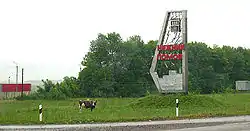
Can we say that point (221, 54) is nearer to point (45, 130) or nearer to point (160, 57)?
point (160, 57)

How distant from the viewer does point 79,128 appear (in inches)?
682

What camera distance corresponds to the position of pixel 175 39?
111 ft

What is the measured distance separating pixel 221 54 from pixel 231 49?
9.59m

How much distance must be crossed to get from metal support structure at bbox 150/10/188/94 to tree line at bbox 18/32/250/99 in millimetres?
40539

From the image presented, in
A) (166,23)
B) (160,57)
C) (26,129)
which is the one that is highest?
(166,23)

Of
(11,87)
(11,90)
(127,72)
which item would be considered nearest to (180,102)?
(11,87)

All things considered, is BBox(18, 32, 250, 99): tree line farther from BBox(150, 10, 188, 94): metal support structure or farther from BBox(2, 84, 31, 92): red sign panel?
BBox(150, 10, 188, 94): metal support structure

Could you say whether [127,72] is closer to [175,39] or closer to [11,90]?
[11,90]

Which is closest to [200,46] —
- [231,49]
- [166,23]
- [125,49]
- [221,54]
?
[221,54]

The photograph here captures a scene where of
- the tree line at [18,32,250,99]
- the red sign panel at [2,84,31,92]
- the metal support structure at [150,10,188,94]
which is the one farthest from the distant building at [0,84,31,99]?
the metal support structure at [150,10,188,94]

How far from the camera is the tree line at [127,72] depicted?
86.6 m

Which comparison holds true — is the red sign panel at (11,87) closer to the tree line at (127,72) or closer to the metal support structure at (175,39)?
the tree line at (127,72)

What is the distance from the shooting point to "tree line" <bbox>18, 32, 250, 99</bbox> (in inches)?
3408

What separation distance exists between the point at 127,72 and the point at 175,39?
60.7 metres
